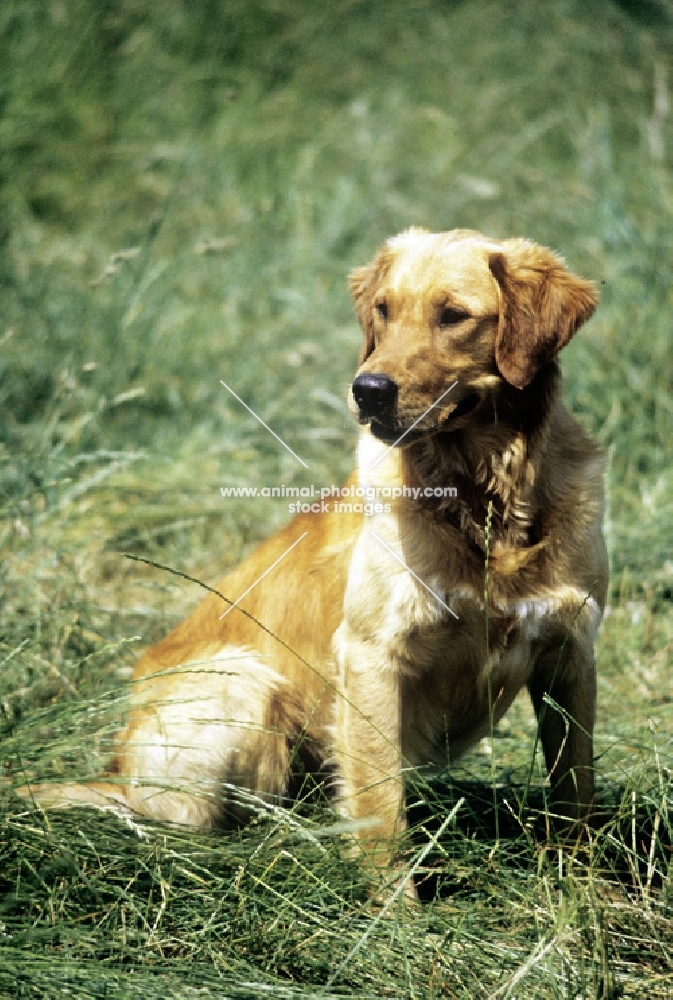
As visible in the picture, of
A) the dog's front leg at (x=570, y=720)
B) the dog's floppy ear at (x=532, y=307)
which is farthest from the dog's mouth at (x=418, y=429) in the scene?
the dog's front leg at (x=570, y=720)

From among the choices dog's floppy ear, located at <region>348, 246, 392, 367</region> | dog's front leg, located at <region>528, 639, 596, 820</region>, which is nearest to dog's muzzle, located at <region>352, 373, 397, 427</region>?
dog's floppy ear, located at <region>348, 246, 392, 367</region>

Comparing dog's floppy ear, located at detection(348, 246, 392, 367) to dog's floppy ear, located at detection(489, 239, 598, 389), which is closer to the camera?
dog's floppy ear, located at detection(489, 239, 598, 389)

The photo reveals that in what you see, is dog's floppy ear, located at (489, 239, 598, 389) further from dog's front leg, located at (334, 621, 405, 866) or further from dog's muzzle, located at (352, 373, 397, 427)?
A: dog's front leg, located at (334, 621, 405, 866)

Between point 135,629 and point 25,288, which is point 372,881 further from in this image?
point 25,288

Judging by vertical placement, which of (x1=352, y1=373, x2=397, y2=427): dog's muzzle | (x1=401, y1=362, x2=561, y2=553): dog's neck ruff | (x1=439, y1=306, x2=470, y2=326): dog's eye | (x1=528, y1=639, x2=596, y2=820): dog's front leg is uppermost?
(x1=439, y1=306, x2=470, y2=326): dog's eye

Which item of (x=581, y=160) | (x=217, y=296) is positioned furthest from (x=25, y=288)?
(x=581, y=160)

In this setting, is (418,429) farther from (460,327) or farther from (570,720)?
(570,720)

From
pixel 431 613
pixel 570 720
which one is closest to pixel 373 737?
pixel 431 613

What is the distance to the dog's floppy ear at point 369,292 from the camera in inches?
123

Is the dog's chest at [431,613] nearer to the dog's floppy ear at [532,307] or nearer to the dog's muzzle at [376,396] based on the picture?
the dog's muzzle at [376,396]

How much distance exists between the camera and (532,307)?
2861 millimetres

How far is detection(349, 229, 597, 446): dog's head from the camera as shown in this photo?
2754mm

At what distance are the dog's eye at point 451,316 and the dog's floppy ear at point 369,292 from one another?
26 centimetres

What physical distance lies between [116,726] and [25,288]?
3.48 m
